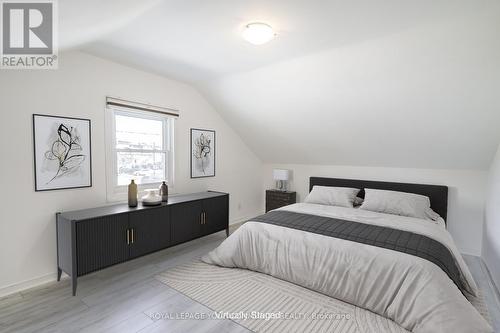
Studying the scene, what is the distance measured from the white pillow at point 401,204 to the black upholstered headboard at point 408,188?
0.52ft

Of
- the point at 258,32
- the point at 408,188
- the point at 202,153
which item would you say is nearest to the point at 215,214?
the point at 202,153

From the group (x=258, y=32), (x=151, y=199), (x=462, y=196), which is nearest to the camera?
(x=258, y=32)

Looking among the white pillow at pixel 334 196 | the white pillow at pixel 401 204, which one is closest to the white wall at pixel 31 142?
the white pillow at pixel 334 196

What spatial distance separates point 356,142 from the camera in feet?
12.7

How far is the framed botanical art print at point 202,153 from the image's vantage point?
403 cm

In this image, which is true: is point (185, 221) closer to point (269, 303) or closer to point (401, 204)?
point (269, 303)

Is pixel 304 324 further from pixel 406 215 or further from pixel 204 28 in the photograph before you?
pixel 204 28

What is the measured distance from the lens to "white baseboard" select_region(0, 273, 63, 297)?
92.2 inches

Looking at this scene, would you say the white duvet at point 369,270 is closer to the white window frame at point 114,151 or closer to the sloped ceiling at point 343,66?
the sloped ceiling at point 343,66

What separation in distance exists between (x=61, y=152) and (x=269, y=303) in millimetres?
2479

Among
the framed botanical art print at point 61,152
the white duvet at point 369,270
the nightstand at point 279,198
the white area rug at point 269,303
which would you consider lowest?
the white area rug at point 269,303

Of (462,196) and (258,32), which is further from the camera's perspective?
(462,196)

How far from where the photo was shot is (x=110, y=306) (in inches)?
87.3

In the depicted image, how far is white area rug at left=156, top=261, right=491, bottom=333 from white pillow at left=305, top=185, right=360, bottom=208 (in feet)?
5.45
